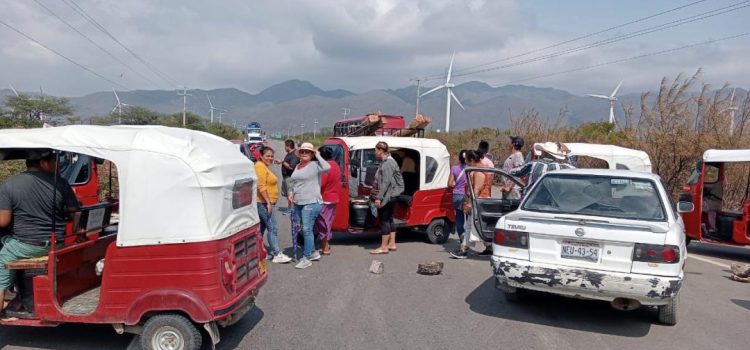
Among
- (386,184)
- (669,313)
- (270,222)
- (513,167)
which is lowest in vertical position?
(669,313)

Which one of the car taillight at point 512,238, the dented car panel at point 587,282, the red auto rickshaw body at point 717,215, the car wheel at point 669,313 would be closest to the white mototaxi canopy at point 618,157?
the red auto rickshaw body at point 717,215

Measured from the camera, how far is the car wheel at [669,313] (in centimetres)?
556

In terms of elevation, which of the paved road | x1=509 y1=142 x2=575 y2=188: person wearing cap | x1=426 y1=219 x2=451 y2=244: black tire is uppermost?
x1=509 y1=142 x2=575 y2=188: person wearing cap

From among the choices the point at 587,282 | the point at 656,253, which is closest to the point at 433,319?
the point at 587,282

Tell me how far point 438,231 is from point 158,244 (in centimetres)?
663

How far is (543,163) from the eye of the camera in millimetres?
9117

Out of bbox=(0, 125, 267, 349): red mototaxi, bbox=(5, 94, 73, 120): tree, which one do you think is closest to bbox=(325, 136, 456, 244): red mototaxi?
bbox=(0, 125, 267, 349): red mototaxi

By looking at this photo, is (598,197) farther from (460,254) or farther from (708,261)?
(708,261)

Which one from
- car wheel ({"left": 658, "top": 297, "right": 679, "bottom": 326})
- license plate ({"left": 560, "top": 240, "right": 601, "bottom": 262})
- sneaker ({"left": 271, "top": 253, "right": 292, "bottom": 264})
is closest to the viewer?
license plate ({"left": 560, "top": 240, "right": 601, "bottom": 262})

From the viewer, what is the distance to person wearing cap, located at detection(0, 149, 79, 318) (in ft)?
15.1

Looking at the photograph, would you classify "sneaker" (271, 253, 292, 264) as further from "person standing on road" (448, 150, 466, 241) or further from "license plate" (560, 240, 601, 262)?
"license plate" (560, 240, 601, 262)

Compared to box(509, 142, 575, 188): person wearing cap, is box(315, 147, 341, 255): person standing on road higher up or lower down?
lower down

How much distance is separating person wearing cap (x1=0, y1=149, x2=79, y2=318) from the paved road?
852 mm

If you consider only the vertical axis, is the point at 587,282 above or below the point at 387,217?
below
